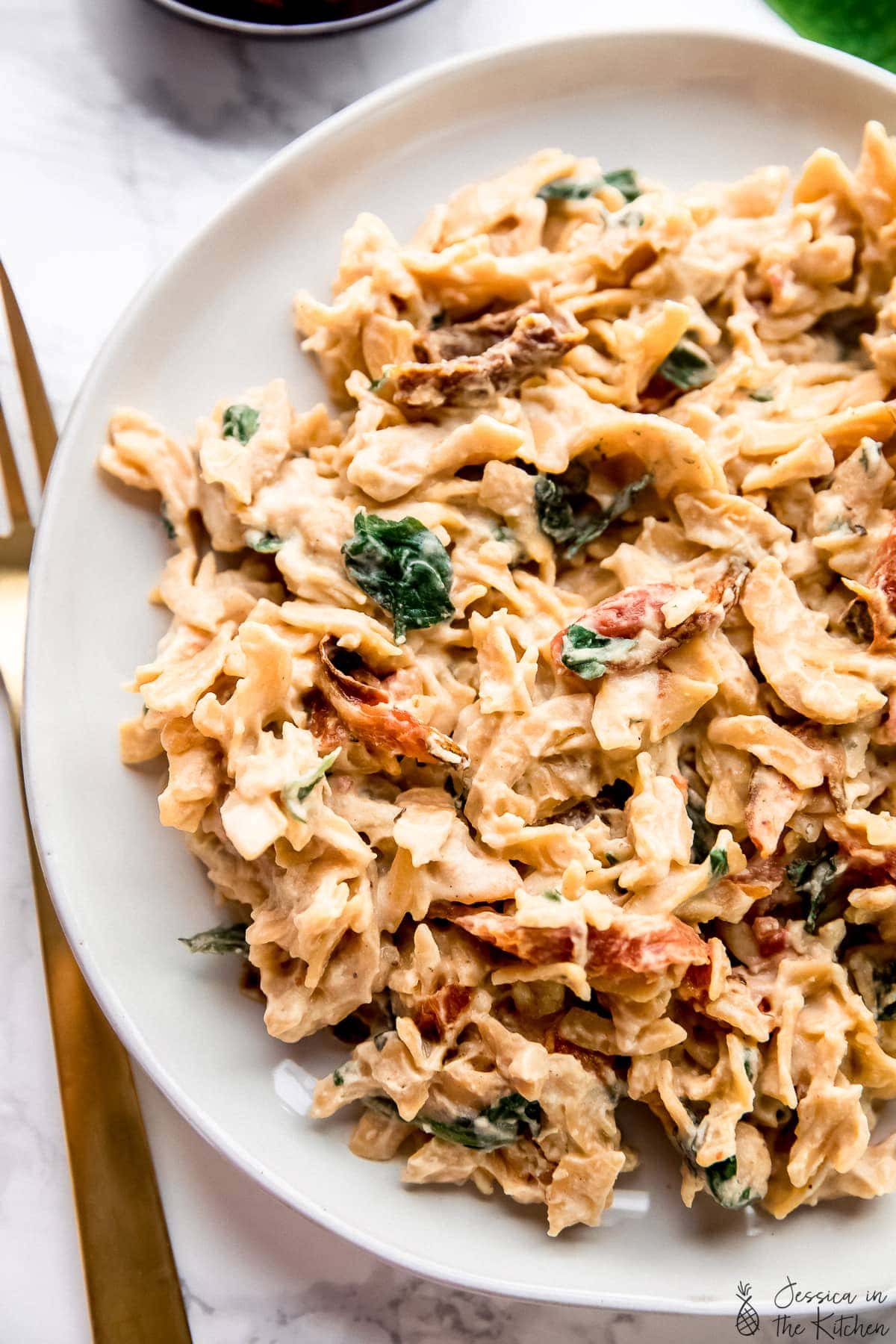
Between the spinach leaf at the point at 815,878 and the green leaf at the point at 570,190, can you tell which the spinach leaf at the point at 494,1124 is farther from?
the green leaf at the point at 570,190

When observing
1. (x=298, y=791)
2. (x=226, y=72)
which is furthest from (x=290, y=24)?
(x=298, y=791)

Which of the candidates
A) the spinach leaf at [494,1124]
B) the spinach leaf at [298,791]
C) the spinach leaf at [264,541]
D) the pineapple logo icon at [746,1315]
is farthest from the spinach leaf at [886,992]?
the spinach leaf at [264,541]

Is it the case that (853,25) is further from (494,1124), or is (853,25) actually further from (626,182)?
(494,1124)

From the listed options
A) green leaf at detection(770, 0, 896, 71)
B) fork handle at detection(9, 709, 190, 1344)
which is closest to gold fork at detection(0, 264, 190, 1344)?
fork handle at detection(9, 709, 190, 1344)

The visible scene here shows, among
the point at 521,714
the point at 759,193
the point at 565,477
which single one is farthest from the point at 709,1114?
the point at 759,193

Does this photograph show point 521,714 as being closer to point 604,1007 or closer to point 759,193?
point 604,1007
